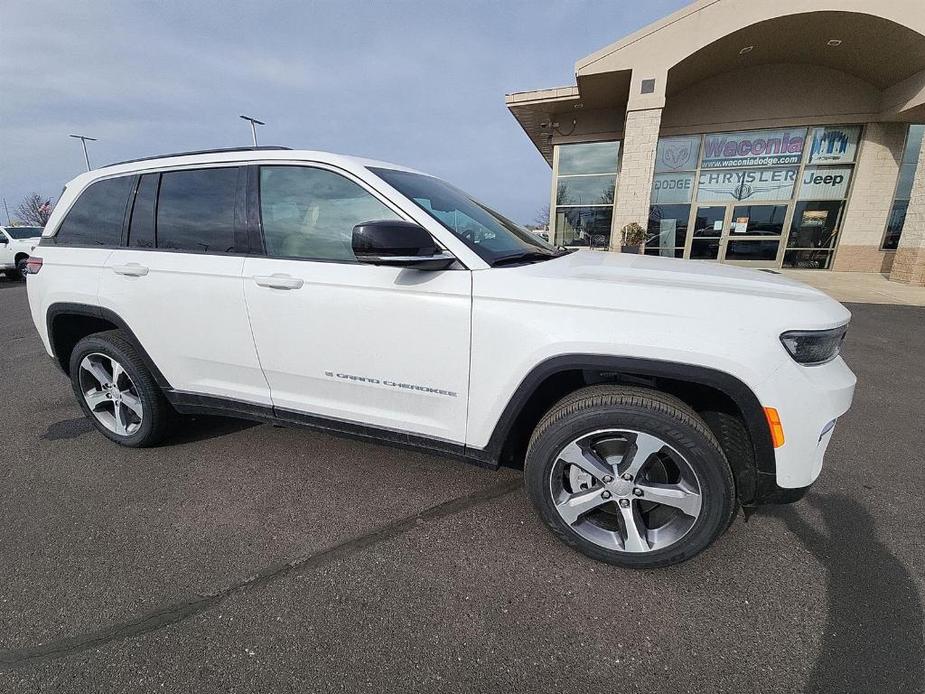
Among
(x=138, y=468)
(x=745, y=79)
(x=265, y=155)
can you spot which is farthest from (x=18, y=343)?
(x=745, y=79)

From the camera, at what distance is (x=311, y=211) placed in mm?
2266

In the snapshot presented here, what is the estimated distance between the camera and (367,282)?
202 centimetres

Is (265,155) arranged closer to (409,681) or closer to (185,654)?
(185,654)

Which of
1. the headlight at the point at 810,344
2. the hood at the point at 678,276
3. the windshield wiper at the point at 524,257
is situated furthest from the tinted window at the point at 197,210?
the headlight at the point at 810,344

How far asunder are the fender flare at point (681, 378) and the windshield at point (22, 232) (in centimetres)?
1988

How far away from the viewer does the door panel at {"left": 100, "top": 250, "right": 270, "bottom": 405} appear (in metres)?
2.32

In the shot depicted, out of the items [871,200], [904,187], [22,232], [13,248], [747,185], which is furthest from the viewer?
[22,232]

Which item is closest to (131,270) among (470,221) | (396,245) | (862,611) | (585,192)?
(396,245)

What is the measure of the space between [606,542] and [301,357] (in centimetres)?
174

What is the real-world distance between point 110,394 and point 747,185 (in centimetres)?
1647

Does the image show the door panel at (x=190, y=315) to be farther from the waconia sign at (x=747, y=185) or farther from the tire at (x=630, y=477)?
the waconia sign at (x=747, y=185)

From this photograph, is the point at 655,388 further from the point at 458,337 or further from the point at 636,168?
the point at 636,168

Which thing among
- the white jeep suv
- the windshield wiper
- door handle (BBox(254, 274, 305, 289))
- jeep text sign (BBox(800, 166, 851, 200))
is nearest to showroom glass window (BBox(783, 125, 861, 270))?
jeep text sign (BBox(800, 166, 851, 200))

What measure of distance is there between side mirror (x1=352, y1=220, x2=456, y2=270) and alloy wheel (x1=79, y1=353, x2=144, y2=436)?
2.13m
